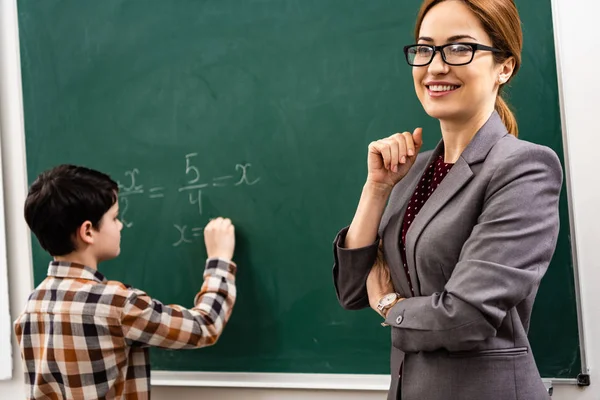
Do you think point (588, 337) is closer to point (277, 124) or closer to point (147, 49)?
point (277, 124)

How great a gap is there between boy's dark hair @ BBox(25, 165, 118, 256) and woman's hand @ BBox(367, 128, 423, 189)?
876 mm

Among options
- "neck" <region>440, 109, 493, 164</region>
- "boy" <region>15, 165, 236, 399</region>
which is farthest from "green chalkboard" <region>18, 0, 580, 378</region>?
"neck" <region>440, 109, 493, 164</region>

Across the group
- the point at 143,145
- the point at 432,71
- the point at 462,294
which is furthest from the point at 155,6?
the point at 462,294

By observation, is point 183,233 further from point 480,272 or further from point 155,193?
point 480,272

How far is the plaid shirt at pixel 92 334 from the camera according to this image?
1.84 m

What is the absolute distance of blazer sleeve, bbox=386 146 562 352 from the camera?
4.09 feet

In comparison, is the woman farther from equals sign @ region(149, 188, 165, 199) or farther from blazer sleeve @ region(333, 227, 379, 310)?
equals sign @ region(149, 188, 165, 199)

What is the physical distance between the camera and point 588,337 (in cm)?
180

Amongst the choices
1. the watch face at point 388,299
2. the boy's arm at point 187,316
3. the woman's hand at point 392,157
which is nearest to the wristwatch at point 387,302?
the watch face at point 388,299

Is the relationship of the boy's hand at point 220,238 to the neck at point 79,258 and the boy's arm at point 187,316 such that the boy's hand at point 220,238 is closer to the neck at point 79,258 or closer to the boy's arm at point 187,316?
the boy's arm at point 187,316

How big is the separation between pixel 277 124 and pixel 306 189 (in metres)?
0.23

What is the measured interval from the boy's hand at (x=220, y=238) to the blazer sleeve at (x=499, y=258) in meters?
0.90

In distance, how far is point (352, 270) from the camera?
1565mm

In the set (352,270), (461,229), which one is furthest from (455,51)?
(352,270)
